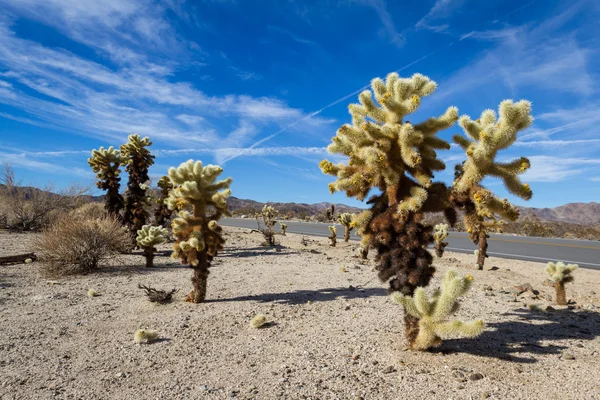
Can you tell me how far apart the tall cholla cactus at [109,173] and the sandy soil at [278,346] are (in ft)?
16.0

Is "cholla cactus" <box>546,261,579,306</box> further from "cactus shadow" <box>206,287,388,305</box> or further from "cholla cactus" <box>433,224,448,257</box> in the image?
"cholla cactus" <box>433,224,448,257</box>

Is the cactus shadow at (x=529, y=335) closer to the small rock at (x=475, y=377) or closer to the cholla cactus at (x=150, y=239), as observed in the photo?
the small rock at (x=475, y=377)

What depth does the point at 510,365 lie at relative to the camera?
4.04 meters

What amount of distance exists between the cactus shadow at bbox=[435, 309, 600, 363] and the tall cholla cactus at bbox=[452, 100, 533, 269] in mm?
1521

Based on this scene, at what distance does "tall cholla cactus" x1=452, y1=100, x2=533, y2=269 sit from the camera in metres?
3.83

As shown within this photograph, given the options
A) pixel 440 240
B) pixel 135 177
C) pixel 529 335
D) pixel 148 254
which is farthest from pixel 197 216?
pixel 440 240

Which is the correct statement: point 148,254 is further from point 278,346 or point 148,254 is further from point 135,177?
point 278,346

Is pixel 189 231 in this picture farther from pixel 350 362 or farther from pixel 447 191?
pixel 447 191

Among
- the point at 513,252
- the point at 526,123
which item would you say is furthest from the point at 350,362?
the point at 513,252

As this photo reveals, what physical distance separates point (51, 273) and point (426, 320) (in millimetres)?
8455

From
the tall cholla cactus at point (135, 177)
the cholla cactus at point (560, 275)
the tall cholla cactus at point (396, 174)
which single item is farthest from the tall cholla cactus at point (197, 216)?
the tall cholla cactus at point (135, 177)

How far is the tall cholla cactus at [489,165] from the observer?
383cm

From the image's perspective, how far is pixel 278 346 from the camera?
463 centimetres

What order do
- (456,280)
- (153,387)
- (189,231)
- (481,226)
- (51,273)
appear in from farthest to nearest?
(51,273) < (189,231) < (481,226) < (456,280) < (153,387)
